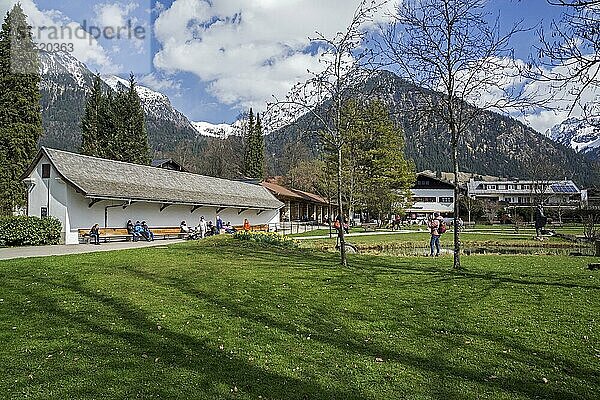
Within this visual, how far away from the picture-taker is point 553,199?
88.7 meters

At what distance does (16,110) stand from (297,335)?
3738 centimetres

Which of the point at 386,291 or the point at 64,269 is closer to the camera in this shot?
the point at 386,291

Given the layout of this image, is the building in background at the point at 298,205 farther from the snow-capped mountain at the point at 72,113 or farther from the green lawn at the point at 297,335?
the snow-capped mountain at the point at 72,113

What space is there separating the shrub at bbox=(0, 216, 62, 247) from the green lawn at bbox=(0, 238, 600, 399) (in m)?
11.6

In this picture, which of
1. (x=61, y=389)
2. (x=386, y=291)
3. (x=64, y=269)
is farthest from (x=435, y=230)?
(x=61, y=389)

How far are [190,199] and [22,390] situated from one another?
92.5ft

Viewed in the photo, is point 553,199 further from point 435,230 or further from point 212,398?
point 212,398

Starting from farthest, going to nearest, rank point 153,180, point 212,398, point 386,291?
point 153,180 < point 386,291 < point 212,398

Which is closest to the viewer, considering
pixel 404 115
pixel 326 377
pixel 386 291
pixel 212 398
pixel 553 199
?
pixel 212 398

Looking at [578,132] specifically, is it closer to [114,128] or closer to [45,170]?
[45,170]

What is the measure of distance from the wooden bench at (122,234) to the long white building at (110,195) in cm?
26

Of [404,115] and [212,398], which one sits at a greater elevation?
[404,115]

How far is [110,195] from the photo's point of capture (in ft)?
84.2

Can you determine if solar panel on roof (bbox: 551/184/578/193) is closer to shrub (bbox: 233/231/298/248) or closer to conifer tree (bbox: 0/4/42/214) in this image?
shrub (bbox: 233/231/298/248)
